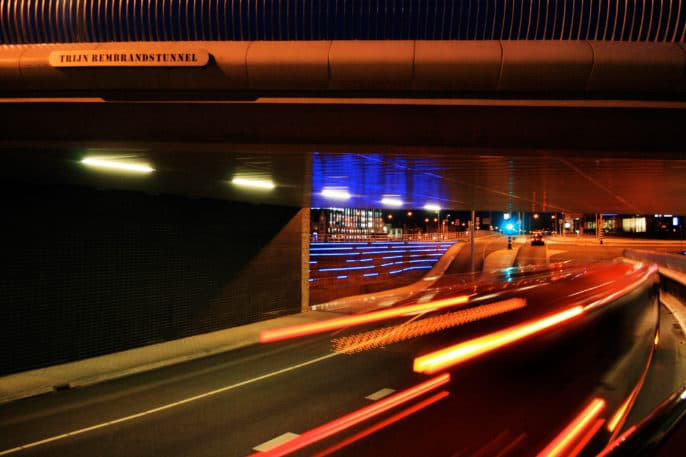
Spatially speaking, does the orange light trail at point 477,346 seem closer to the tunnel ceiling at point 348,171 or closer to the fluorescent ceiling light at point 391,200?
the tunnel ceiling at point 348,171

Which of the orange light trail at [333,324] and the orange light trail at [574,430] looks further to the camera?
the orange light trail at [333,324]

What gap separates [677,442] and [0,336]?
11910mm

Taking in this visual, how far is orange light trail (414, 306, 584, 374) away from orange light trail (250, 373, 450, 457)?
13.7 inches

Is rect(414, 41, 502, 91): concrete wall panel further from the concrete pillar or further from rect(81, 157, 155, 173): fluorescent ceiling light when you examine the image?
the concrete pillar

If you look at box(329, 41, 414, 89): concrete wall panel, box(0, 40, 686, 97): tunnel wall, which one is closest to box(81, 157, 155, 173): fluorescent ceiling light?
box(0, 40, 686, 97): tunnel wall

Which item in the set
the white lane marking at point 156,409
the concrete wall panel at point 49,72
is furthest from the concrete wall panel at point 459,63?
the white lane marking at point 156,409

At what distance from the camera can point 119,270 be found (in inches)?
517

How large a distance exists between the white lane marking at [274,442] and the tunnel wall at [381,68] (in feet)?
16.4

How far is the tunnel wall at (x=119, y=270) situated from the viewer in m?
11.0

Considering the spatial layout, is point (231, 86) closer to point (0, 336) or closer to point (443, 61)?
point (443, 61)

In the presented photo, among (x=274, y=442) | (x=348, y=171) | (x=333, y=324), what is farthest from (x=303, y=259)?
(x=274, y=442)

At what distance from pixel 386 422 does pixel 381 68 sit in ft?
16.7

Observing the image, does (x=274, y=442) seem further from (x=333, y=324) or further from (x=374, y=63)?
(x=333, y=324)

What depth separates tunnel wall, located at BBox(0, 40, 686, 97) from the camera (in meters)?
7.14
